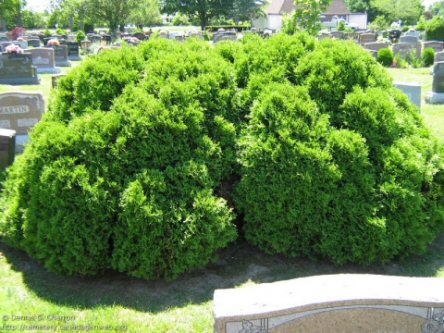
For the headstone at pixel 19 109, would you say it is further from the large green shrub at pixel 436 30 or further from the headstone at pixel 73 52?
the large green shrub at pixel 436 30

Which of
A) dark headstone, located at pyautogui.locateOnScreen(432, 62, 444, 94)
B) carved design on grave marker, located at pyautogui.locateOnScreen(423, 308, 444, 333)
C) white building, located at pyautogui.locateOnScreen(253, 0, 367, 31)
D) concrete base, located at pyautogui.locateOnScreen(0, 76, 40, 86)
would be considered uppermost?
white building, located at pyautogui.locateOnScreen(253, 0, 367, 31)

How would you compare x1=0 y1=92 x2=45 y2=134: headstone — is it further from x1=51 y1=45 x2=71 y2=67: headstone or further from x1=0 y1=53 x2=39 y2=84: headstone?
x1=51 y1=45 x2=71 y2=67: headstone

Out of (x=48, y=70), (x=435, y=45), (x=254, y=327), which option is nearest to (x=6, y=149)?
→ (x=254, y=327)

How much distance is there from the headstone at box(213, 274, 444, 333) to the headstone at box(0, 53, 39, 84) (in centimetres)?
1633

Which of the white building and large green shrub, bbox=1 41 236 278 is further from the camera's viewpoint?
the white building

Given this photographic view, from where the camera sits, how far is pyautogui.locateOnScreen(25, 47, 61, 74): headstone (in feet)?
66.3

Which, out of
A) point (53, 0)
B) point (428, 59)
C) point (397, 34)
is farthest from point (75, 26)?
point (428, 59)

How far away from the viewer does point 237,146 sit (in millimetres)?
4410

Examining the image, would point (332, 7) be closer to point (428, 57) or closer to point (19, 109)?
point (428, 57)

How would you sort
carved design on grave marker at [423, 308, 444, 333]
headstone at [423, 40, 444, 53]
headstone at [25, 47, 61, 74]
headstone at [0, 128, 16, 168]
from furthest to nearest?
headstone at [423, 40, 444, 53] → headstone at [25, 47, 61, 74] → headstone at [0, 128, 16, 168] → carved design on grave marker at [423, 308, 444, 333]

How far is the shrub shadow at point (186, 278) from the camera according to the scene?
3910 millimetres

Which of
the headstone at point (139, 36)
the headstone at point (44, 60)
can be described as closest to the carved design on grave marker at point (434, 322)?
the headstone at point (44, 60)

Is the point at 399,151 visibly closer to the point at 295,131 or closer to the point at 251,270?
the point at 295,131

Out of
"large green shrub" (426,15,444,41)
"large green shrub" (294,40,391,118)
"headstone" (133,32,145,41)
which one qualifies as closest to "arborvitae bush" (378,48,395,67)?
"large green shrub" (426,15,444,41)
